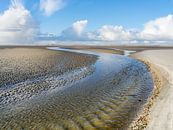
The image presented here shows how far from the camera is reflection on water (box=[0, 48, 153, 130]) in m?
17.7

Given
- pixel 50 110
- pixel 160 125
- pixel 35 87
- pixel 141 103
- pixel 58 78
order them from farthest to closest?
1. pixel 58 78
2. pixel 35 87
3. pixel 141 103
4. pixel 50 110
5. pixel 160 125

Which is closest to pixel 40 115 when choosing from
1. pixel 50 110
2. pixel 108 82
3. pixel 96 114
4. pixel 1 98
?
pixel 50 110

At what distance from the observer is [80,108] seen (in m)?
21.4

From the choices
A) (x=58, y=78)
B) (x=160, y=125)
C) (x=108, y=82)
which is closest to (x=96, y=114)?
(x=160, y=125)

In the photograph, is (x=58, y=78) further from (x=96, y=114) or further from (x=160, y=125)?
(x=160, y=125)

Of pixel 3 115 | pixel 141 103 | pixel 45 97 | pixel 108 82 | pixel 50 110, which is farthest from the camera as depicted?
pixel 108 82

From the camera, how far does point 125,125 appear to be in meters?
17.5

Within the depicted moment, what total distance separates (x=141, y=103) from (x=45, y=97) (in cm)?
831

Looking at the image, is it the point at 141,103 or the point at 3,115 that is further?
the point at 141,103

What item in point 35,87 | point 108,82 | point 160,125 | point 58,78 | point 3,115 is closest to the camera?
point 160,125

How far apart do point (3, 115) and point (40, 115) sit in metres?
2.56

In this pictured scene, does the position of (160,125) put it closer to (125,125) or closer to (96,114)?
(125,125)

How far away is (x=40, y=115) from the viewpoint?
19594 mm

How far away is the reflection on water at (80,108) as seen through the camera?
58.1 ft
